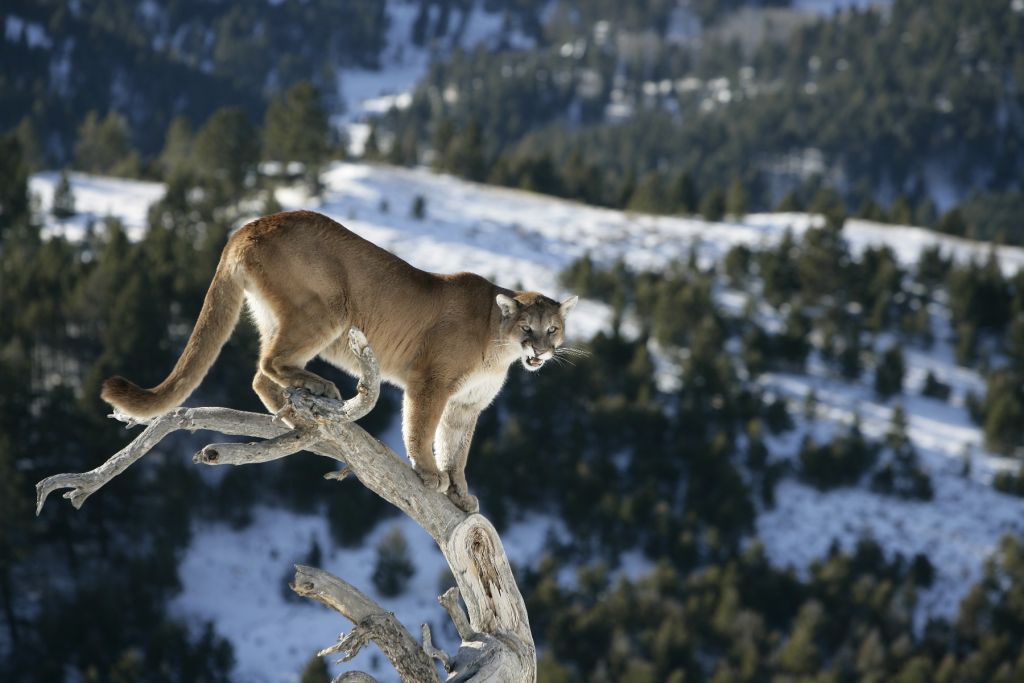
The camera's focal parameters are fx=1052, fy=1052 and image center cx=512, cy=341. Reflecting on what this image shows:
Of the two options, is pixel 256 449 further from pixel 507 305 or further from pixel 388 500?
pixel 507 305

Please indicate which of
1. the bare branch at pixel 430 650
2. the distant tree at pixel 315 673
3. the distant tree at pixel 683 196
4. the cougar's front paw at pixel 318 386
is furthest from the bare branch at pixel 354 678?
the distant tree at pixel 683 196

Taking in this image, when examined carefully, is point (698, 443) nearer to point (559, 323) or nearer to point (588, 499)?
point (588, 499)

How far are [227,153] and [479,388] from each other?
55997mm

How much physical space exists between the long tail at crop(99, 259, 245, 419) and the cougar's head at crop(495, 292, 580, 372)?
2.45 metres

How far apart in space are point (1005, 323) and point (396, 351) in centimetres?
5883

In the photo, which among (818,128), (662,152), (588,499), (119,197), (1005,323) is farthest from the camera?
(818,128)

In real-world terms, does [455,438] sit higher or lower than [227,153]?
higher

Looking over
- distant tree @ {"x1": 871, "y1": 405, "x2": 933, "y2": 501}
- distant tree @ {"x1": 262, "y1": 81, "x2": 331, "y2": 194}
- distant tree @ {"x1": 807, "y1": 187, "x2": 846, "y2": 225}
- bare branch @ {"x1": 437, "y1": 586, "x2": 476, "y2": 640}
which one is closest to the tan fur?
bare branch @ {"x1": 437, "y1": 586, "x2": 476, "y2": 640}

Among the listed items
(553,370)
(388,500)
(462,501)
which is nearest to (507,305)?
(462,501)

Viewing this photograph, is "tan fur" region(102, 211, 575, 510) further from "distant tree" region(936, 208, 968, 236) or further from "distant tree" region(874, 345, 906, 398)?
"distant tree" region(936, 208, 968, 236)

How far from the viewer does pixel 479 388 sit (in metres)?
10.2

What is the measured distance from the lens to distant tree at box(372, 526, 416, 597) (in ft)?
132

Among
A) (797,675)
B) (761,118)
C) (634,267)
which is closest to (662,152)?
(761,118)

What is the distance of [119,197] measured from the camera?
69438mm
